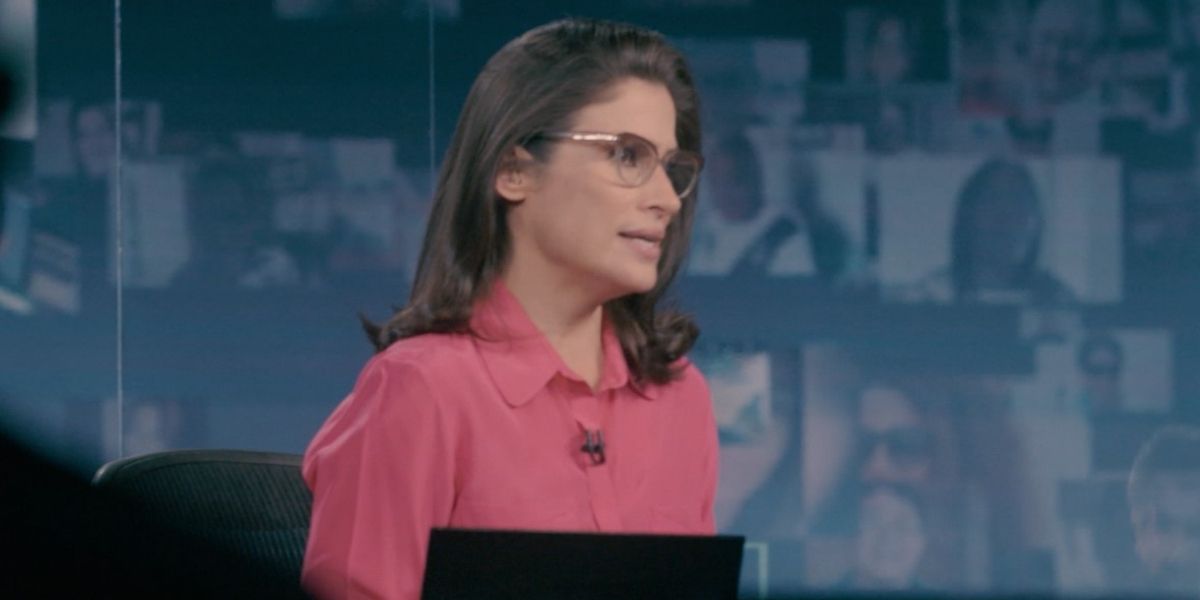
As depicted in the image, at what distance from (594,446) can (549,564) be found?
1.54ft

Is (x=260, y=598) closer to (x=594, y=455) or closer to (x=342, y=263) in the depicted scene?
(x=594, y=455)

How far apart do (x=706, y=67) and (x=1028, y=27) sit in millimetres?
845

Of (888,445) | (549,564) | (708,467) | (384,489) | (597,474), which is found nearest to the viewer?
(549,564)

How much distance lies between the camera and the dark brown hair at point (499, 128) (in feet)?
5.29

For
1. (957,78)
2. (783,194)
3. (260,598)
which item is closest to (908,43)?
(957,78)

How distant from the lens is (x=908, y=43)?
4.34 meters

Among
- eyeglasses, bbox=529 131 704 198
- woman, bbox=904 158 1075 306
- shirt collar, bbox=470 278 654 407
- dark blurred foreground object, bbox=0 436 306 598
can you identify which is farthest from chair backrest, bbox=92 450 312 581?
woman, bbox=904 158 1075 306

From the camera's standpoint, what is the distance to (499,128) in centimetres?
161

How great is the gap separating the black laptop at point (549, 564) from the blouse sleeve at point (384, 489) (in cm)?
32

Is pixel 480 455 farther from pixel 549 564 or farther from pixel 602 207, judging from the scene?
pixel 549 564

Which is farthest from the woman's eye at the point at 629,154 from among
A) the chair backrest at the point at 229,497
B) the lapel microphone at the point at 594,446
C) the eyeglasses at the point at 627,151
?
the chair backrest at the point at 229,497

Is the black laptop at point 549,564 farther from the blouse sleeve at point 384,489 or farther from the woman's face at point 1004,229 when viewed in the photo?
the woman's face at point 1004,229

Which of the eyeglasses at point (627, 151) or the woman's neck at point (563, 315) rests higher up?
the eyeglasses at point (627, 151)

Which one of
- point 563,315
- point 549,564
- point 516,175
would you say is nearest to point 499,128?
point 516,175
